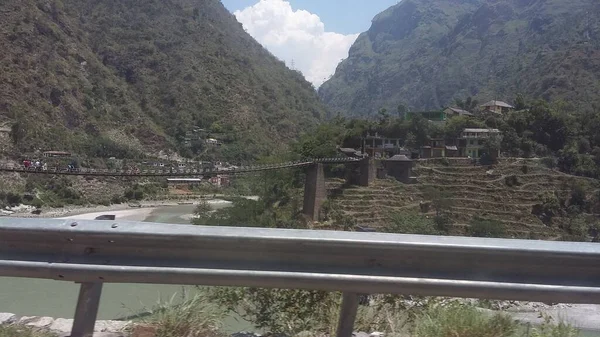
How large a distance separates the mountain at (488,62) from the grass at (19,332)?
208 ft

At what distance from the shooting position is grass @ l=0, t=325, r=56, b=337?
8.38ft

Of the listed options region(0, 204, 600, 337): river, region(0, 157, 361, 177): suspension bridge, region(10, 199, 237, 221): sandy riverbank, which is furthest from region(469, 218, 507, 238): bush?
region(10, 199, 237, 221): sandy riverbank

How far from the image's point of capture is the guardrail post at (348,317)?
2506 millimetres

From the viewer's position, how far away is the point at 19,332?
8.50 ft

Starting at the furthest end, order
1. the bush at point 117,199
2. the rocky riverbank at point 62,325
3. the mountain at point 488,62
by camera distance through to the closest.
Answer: the mountain at point 488,62 → the bush at point 117,199 → the rocky riverbank at point 62,325

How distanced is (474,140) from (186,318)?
130ft

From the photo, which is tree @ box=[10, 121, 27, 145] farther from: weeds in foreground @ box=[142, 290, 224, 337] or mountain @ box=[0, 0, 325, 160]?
weeds in foreground @ box=[142, 290, 224, 337]

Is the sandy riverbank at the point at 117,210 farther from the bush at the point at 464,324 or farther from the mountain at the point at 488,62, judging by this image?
the mountain at the point at 488,62

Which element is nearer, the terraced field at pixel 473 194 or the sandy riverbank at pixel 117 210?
the terraced field at pixel 473 194

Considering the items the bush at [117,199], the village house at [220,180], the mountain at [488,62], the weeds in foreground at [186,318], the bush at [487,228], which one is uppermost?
the mountain at [488,62]

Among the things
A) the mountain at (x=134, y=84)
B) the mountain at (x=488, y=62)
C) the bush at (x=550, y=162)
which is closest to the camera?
the bush at (x=550, y=162)

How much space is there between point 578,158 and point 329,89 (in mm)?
158956

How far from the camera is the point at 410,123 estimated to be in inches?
1714

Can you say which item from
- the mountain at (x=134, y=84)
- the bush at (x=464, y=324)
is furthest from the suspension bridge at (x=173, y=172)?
the mountain at (x=134, y=84)
